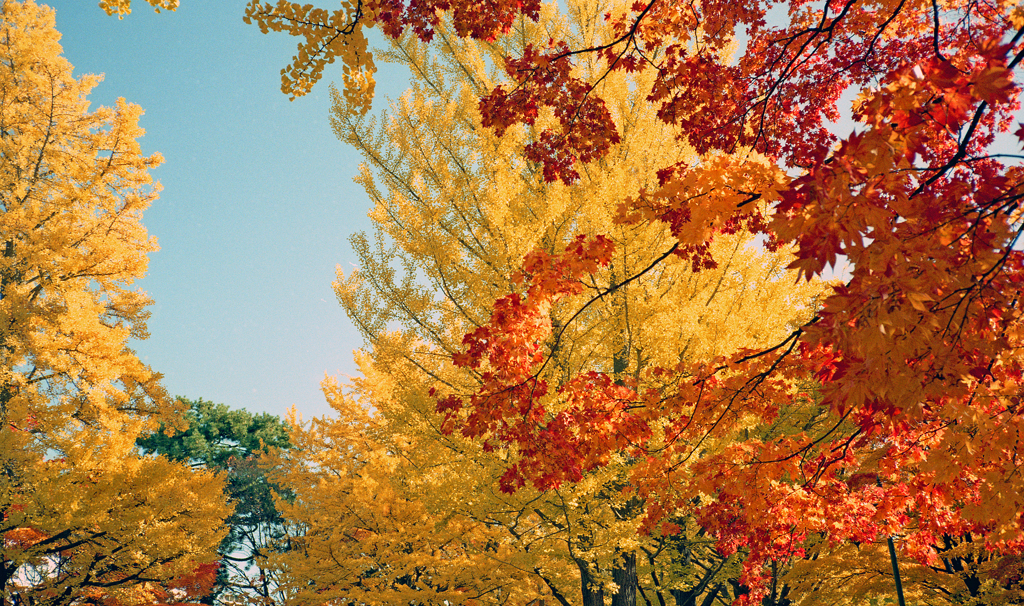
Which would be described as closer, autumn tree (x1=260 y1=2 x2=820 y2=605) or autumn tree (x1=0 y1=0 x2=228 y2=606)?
autumn tree (x1=260 y1=2 x2=820 y2=605)

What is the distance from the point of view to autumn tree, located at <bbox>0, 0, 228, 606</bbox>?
27.9 feet

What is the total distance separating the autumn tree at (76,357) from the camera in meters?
8.49

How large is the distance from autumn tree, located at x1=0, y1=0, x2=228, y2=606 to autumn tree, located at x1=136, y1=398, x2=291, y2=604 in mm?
11490

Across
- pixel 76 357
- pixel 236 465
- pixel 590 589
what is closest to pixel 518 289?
pixel 590 589

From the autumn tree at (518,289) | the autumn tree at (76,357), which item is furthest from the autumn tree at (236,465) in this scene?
the autumn tree at (518,289)

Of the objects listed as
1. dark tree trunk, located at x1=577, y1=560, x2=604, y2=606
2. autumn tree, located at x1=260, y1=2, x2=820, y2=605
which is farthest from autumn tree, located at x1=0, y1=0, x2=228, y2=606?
dark tree trunk, located at x1=577, y1=560, x2=604, y2=606

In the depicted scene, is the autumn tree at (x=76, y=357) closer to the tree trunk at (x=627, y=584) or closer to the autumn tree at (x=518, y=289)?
the autumn tree at (x=518, y=289)

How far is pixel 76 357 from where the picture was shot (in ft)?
30.9

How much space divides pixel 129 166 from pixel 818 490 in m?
13.1

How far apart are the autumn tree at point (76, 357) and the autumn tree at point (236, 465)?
37.7ft

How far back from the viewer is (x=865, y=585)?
7.47 meters

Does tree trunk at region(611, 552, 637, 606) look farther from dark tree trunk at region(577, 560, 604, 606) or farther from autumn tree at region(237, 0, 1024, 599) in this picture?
autumn tree at region(237, 0, 1024, 599)

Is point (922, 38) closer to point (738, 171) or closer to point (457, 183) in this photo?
point (738, 171)

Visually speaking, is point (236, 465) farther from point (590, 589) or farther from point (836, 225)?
point (836, 225)
